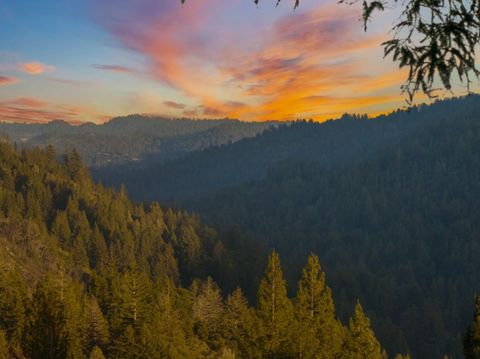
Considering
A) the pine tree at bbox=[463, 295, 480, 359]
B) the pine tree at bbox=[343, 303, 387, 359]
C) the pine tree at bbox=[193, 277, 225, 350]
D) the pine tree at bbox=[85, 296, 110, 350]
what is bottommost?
the pine tree at bbox=[193, 277, 225, 350]

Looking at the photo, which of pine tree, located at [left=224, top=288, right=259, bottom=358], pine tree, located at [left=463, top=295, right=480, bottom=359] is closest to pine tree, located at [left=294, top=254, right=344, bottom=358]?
pine tree, located at [left=224, top=288, right=259, bottom=358]

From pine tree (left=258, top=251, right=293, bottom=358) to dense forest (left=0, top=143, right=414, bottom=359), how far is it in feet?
0.29

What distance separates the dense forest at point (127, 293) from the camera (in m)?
41.2

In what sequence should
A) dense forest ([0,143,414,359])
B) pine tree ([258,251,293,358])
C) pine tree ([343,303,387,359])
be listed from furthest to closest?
1. dense forest ([0,143,414,359])
2. pine tree ([258,251,293,358])
3. pine tree ([343,303,387,359])

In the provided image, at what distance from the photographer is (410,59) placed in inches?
306

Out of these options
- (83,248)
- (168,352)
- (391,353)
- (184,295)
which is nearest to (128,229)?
(83,248)

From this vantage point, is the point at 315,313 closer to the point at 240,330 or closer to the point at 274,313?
the point at 274,313

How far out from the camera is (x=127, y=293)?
61219 millimetres

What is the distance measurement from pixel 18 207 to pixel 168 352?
127 m

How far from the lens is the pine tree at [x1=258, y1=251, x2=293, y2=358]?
41.1m

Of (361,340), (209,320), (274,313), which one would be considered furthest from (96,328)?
(361,340)

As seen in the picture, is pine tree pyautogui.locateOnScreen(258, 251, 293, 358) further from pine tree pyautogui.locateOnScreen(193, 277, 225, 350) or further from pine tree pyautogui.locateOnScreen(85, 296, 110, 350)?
pine tree pyautogui.locateOnScreen(193, 277, 225, 350)

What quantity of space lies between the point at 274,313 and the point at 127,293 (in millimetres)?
26136

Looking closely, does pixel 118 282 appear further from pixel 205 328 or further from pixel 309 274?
pixel 309 274
